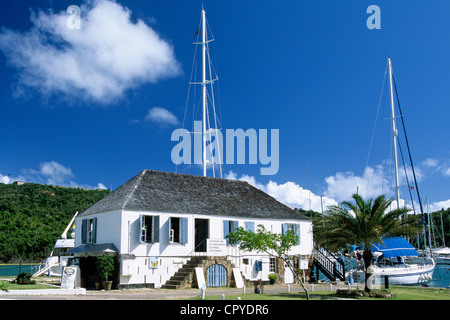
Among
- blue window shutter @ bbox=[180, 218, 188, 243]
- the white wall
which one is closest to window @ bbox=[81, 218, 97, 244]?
the white wall

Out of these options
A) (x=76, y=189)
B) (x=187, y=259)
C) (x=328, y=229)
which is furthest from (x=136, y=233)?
(x=76, y=189)

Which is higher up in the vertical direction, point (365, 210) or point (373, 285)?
point (365, 210)

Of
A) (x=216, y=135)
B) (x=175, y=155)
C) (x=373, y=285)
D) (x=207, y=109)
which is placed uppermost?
(x=207, y=109)

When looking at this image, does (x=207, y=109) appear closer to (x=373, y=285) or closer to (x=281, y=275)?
(x=281, y=275)

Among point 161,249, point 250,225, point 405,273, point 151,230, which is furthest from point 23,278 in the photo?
point 405,273

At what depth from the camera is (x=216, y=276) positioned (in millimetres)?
31484

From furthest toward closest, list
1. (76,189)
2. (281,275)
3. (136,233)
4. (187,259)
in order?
(76,189), (281,275), (187,259), (136,233)

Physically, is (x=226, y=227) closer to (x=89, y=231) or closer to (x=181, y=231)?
(x=181, y=231)

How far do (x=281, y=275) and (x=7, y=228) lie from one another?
55786 millimetres

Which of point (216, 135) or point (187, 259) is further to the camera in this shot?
point (216, 135)

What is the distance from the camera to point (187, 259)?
1256 inches

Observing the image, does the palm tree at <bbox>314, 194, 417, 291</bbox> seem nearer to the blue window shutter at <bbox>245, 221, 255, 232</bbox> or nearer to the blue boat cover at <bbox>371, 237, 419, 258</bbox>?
the blue window shutter at <bbox>245, 221, 255, 232</bbox>

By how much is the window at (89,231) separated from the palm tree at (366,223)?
16.7 m

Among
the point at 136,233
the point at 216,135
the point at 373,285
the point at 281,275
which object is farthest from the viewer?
the point at 216,135
